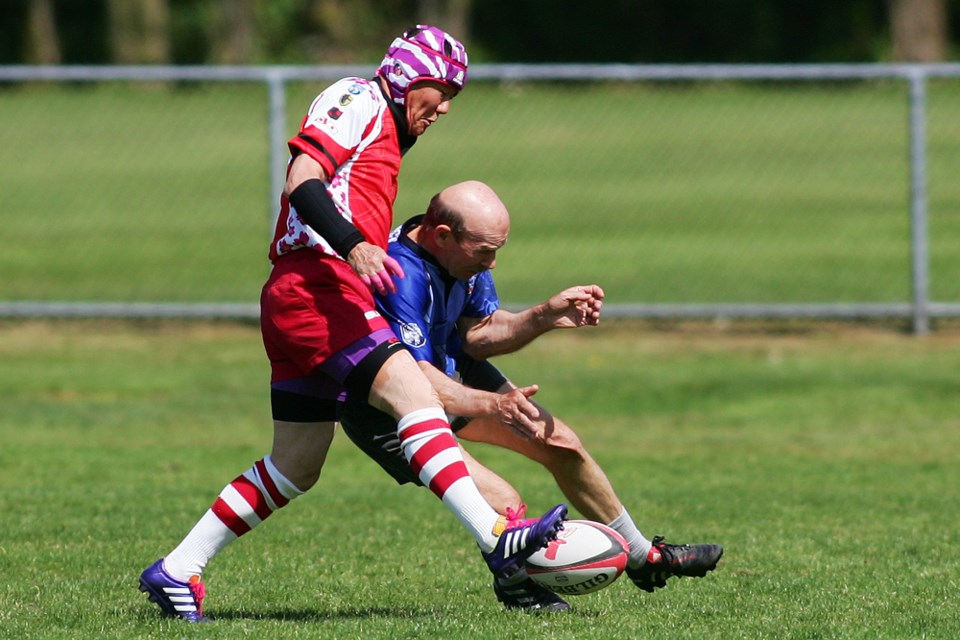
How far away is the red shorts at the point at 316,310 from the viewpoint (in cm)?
570

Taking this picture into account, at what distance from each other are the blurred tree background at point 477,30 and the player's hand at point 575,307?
1410 inches

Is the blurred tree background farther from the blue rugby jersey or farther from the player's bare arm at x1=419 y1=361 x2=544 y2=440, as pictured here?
the player's bare arm at x1=419 y1=361 x2=544 y2=440

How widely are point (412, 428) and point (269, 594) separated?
1246 mm

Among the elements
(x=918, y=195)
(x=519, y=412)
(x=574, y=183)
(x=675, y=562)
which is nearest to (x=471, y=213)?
(x=519, y=412)

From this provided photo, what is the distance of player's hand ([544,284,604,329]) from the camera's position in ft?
19.5

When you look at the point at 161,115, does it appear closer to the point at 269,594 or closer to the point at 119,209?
the point at 119,209

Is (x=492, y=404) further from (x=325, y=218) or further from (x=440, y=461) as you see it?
(x=325, y=218)

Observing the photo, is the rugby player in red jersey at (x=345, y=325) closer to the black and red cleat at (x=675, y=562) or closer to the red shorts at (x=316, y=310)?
the red shorts at (x=316, y=310)

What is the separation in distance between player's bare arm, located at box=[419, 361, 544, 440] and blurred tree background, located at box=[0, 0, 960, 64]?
36.1m

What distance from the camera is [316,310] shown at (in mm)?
5730

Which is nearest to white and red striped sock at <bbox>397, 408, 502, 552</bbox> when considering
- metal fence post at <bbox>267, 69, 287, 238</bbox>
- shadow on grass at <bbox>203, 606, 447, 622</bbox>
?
shadow on grass at <bbox>203, 606, 447, 622</bbox>

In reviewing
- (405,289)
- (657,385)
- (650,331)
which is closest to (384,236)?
(405,289)

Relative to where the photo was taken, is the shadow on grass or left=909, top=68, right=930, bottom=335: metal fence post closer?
the shadow on grass

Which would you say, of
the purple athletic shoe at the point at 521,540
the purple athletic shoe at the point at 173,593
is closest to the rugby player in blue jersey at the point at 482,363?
the purple athletic shoe at the point at 521,540
